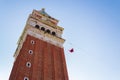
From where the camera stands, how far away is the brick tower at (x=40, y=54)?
63.7 ft

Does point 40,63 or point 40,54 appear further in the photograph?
point 40,54

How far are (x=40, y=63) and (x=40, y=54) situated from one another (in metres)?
1.64

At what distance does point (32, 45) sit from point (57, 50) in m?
3.55

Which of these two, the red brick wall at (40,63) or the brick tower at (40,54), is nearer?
the red brick wall at (40,63)

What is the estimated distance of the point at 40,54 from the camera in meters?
22.4

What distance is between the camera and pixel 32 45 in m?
23.2

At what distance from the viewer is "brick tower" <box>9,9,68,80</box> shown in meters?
19.4

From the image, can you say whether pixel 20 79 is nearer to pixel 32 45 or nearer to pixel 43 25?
pixel 32 45

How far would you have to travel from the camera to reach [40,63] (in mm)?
21000

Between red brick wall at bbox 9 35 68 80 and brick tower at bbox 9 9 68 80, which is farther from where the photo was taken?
brick tower at bbox 9 9 68 80

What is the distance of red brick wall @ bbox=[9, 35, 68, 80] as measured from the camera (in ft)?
62.6

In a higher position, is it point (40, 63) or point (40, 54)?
point (40, 54)

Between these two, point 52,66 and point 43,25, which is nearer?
point 52,66

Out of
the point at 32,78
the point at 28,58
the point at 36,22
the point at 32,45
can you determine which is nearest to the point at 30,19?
the point at 36,22
